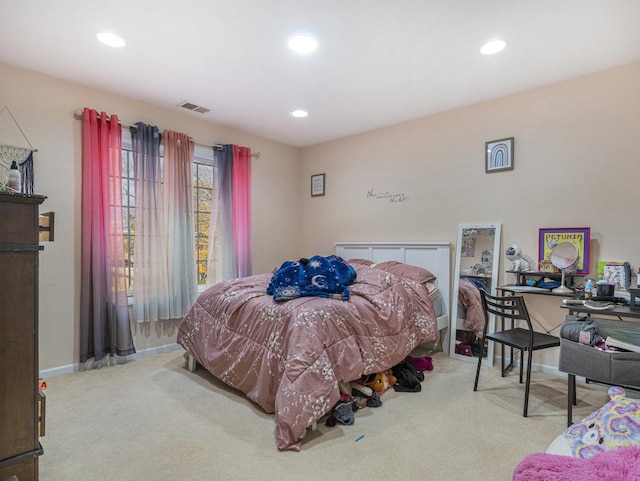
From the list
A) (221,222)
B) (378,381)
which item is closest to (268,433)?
(378,381)

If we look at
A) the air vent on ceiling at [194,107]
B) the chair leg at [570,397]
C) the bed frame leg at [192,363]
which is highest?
the air vent on ceiling at [194,107]

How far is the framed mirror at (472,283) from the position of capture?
3338 mm

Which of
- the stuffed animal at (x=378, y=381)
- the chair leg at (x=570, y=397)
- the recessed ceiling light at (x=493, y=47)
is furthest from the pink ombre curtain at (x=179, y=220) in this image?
the chair leg at (x=570, y=397)

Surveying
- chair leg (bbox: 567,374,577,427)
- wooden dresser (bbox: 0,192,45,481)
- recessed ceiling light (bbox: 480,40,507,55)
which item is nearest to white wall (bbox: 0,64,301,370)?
wooden dresser (bbox: 0,192,45,481)

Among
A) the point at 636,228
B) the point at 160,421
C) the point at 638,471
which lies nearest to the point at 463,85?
the point at 636,228

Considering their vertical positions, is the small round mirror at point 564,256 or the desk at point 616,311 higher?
the small round mirror at point 564,256

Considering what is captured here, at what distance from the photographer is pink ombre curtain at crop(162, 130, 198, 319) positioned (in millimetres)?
3568

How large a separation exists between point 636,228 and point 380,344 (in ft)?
7.14

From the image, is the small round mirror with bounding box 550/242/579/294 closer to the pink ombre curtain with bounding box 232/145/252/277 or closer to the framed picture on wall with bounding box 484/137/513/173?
the framed picture on wall with bounding box 484/137/513/173

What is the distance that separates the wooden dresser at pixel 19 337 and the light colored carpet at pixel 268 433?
1.89ft

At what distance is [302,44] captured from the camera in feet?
7.93

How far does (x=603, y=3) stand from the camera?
1.98 m

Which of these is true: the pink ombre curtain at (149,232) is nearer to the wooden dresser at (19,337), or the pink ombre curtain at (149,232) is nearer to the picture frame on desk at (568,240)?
the wooden dresser at (19,337)

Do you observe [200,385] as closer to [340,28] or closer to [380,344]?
[380,344]
